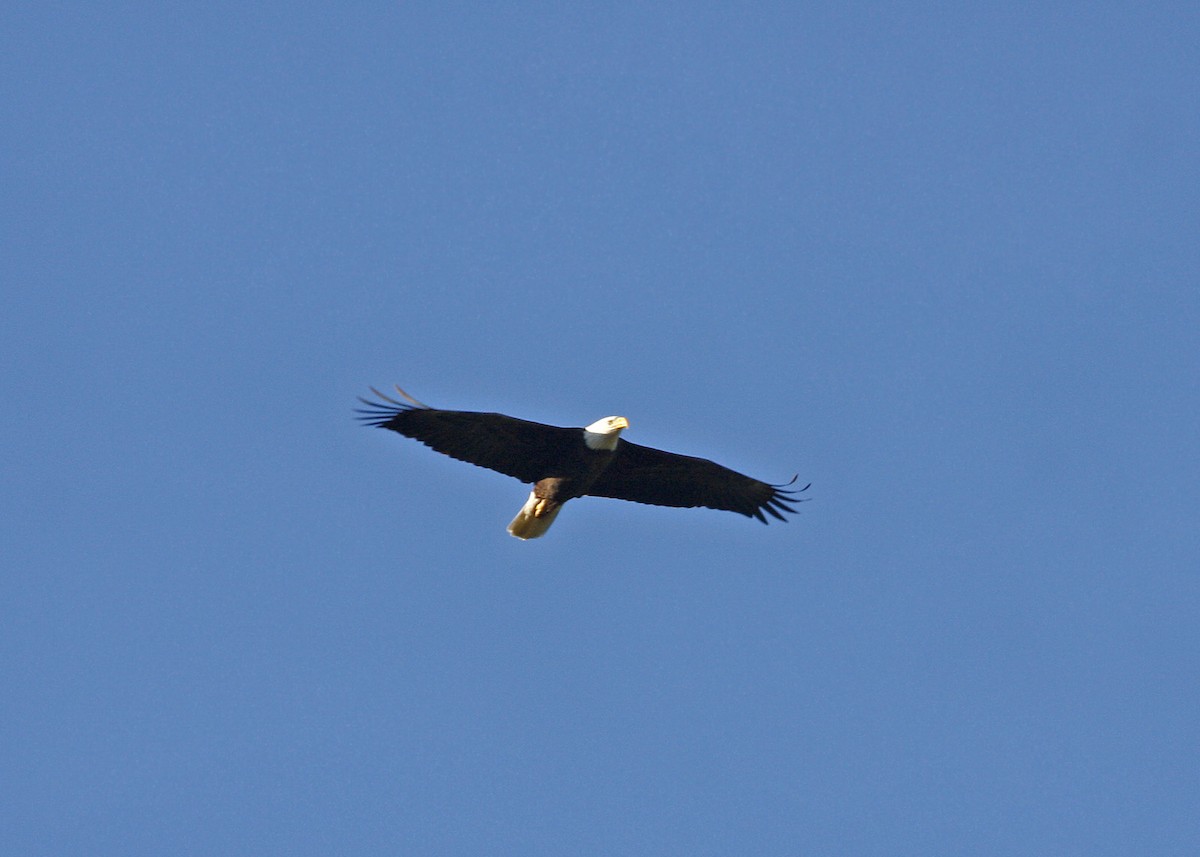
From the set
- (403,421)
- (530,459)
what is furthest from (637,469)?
(403,421)

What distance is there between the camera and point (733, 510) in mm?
16891

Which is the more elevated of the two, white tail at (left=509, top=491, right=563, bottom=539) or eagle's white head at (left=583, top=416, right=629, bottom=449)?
eagle's white head at (left=583, top=416, right=629, bottom=449)

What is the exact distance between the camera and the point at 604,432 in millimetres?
15508

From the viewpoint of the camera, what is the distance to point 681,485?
1664 cm

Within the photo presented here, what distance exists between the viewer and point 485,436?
1551 centimetres

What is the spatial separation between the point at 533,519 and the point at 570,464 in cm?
66

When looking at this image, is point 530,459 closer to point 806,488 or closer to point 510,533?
point 510,533

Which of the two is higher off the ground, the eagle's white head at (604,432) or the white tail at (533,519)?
the eagle's white head at (604,432)

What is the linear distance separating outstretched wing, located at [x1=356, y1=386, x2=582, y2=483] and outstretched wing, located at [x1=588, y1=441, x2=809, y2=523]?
2.19 feet

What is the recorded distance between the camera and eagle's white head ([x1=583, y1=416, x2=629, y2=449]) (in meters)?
15.5

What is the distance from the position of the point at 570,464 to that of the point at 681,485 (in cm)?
137

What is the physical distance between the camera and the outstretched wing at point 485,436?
15.2 metres

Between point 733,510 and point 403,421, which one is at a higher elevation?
point 733,510

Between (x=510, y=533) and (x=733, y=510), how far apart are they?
2.20 meters
